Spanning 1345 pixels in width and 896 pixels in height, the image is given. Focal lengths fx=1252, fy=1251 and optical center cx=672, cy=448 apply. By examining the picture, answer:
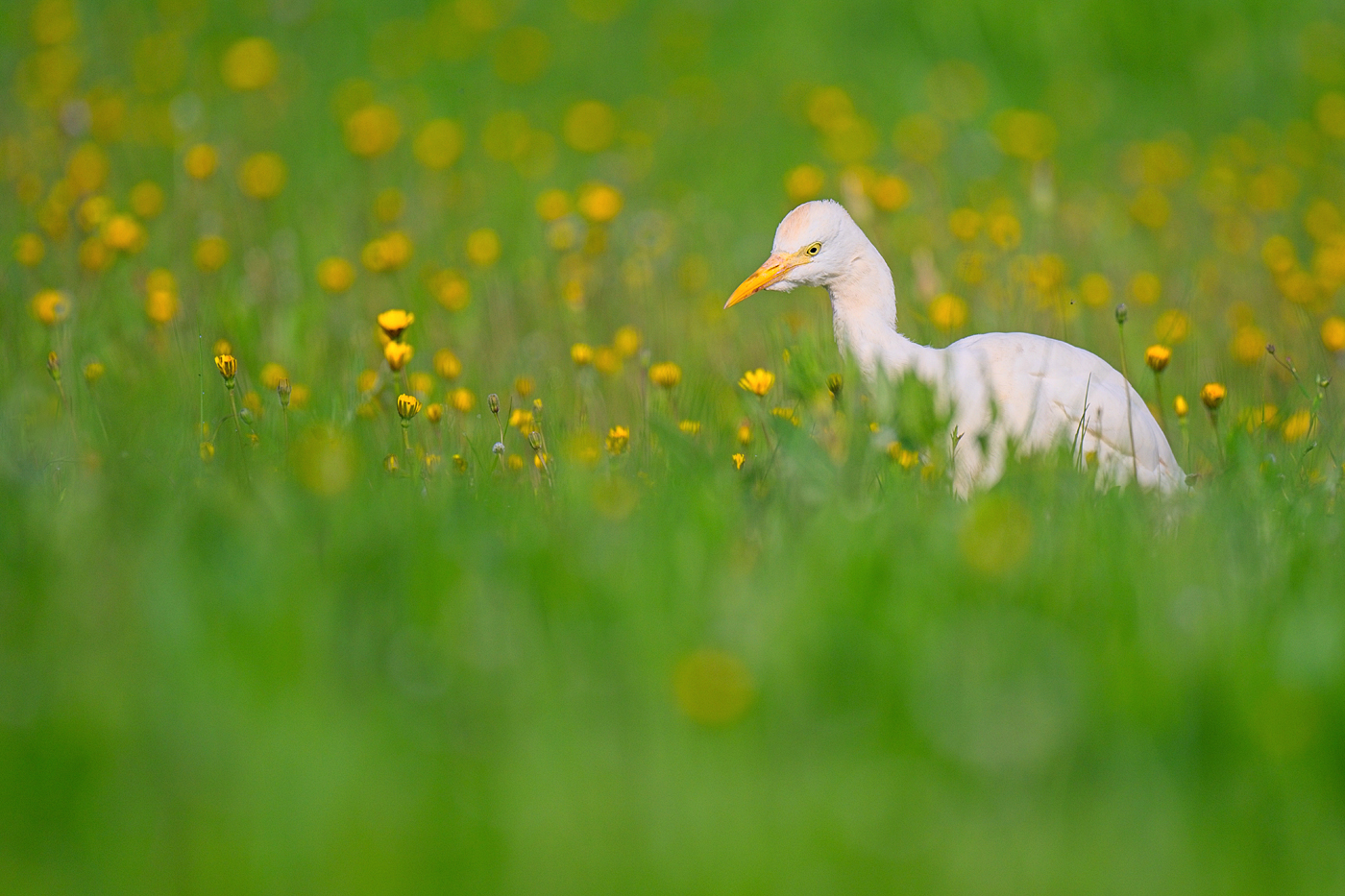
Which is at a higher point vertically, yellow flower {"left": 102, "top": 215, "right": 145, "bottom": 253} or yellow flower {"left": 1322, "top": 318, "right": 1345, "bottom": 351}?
yellow flower {"left": 102, "top": 215, "right": 145, "bottom": 253}

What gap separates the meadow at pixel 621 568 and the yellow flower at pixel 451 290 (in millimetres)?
26

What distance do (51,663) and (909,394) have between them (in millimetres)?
1919

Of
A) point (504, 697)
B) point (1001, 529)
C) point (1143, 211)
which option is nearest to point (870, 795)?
point (504, 697)

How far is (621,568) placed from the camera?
2.16 meters

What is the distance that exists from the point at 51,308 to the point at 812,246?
7.58 feet

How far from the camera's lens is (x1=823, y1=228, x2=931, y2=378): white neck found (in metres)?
3.60

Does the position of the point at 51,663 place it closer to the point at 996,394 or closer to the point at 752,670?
the point at 752,670

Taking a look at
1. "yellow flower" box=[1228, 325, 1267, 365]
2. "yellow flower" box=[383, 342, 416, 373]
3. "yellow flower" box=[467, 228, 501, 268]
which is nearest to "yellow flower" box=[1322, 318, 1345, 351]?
"yellow flower" box=[1228, 325, 1267, 365]

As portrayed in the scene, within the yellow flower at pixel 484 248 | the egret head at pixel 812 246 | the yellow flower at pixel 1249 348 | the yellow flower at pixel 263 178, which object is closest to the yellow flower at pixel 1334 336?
the yellow flower at pixel 1249 348

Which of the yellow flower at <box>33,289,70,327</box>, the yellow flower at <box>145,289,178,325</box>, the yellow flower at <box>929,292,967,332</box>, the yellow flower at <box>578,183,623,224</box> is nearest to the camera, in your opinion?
the yellow flower at <box>33,289,70,327</box>

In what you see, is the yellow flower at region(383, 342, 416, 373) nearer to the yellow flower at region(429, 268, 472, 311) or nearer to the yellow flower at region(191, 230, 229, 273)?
the yellow flower at region(429, 268, 472, 311)

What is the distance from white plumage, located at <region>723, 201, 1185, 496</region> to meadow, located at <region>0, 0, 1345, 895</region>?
167mm

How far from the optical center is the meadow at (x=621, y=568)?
1.58 metres

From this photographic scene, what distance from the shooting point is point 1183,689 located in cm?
182
